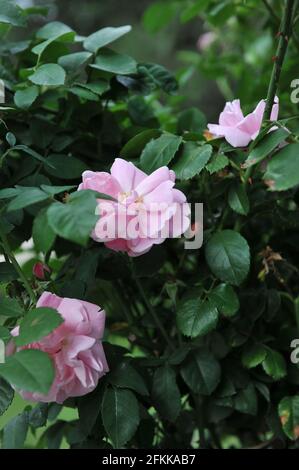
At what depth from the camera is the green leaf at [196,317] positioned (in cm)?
46

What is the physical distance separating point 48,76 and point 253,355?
0.30 meters

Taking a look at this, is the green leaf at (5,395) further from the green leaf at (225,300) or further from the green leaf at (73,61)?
the green leaf at (73,61)

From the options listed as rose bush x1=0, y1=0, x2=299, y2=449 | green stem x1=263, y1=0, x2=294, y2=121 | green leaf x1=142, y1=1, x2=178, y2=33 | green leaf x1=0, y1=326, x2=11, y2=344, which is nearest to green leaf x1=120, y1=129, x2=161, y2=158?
rose bush x1=0, y1=0, x2=299, y2=449

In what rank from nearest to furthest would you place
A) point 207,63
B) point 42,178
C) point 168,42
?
1. point 42,178
2. point 207,63
3. point 168,42

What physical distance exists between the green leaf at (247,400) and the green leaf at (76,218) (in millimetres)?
277

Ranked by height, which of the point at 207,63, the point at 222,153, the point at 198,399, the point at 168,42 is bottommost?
the point at 168,42

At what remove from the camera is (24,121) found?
57 cm

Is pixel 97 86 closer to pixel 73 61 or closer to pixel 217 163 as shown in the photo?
pixel 73 61

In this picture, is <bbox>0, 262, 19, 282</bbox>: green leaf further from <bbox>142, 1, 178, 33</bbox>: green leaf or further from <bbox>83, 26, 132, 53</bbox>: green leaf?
<bbox>142, 1, 178, 33</bbox>: green leaf

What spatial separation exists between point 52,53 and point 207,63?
47cm

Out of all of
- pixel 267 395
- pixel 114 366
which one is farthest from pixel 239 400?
pixel 114 366

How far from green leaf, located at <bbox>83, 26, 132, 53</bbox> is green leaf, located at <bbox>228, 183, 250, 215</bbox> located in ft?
0.63

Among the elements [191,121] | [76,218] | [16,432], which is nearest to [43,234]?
[76,218]

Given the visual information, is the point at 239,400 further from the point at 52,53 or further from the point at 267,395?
the point at 52,53
